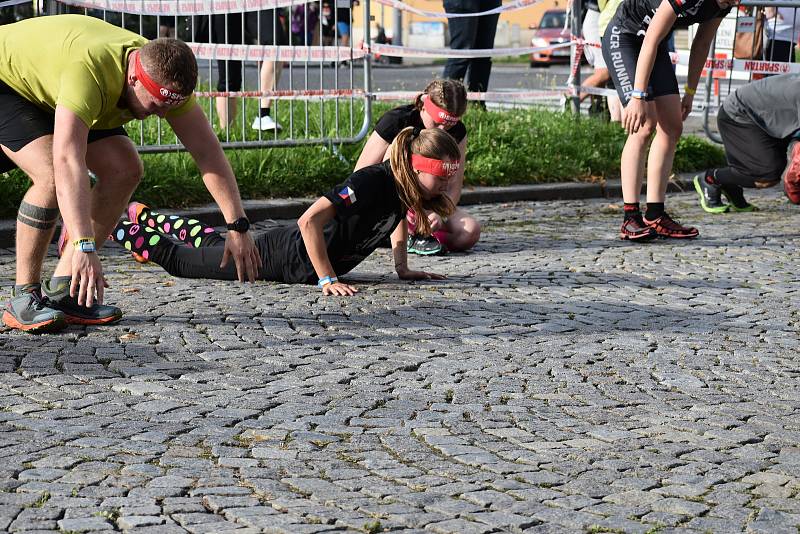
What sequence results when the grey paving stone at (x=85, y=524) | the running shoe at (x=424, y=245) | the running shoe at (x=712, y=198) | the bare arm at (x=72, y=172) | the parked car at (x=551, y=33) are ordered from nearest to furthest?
the grey paving stone at (x=85, y=524), the bare arm at (x=72, y=172), the running shoe at (x=424, y=245), the running shoe at (x=712, y=198), the parked car at (x=551, y=33)

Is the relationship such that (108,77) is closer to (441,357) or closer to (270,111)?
(441,357)

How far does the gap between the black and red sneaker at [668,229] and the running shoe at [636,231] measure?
44 mm

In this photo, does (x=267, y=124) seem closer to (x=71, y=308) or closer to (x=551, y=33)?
(x=71, y=308)

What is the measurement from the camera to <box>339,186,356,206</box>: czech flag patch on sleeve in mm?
6418

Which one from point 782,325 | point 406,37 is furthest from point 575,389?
point 406,37

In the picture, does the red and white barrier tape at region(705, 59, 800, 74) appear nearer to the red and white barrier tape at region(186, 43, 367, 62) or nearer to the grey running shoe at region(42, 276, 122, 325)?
the red and white barrier tape at region(186, 43, 367, 62)

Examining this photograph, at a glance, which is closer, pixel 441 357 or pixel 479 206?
pixel 441 357

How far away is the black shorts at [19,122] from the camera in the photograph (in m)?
5.43

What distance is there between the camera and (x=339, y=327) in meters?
5.80

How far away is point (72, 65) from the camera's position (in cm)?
514

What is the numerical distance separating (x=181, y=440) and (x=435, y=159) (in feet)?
8.52

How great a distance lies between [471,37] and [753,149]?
13.1 ft

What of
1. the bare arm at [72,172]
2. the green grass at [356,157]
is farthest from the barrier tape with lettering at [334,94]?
the bare arm at [72,172]

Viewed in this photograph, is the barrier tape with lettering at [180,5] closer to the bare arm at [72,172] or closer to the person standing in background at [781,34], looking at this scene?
the bare arm at [72,172]
